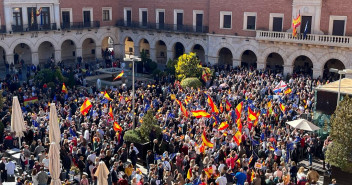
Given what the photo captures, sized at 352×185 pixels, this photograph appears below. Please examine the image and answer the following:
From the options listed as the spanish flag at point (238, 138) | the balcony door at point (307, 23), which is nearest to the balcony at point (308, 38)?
the balcony door at point (307, 23)

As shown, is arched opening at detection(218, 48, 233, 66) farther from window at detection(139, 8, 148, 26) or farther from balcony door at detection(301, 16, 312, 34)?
window at detection(139, 8, 148, 26)

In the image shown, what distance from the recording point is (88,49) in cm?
4784

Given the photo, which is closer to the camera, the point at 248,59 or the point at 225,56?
the point at 248,59

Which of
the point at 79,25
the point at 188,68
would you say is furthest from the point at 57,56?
the point at 188,68

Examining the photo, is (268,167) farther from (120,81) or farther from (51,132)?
(120,81)

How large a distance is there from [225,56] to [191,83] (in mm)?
13048

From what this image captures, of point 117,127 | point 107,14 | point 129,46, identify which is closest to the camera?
point 117,127

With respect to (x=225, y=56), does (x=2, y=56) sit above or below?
below

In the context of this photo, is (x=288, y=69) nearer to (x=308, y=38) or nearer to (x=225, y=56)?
(x=308, y=38)

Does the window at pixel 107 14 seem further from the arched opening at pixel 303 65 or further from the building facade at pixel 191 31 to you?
the arched opening at pixel 303 65

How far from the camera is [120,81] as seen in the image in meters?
34.8

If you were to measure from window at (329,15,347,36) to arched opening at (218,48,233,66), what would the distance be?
36.7 feet

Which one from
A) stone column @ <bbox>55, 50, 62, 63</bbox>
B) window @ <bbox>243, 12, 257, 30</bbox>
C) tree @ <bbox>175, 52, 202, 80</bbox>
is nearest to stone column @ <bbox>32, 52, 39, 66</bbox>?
stone column @ <bbox>55, 50, 62, 63</bbox>

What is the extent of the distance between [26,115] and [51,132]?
26.6 feet
